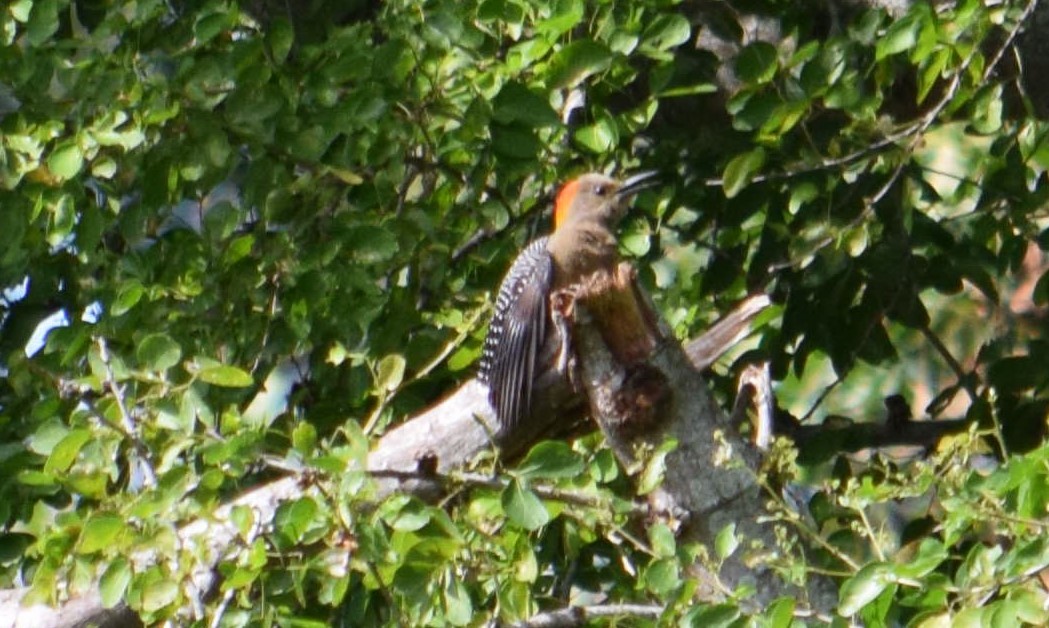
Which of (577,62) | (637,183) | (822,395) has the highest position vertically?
(577,62)

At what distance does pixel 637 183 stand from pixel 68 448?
177cm

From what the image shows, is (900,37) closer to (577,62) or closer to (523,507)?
(577,62)

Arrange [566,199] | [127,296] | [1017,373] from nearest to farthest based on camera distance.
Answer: [127,296], [1017,373], [566,199]

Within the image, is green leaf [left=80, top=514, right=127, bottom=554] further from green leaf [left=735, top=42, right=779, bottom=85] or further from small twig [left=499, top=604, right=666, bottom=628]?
green leaf [left=735, top=42, right=779, bottom=85]

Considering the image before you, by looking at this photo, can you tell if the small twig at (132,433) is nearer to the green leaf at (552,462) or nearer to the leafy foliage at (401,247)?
the leafy foliage at (401,247)

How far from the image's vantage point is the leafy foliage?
316 centimetres

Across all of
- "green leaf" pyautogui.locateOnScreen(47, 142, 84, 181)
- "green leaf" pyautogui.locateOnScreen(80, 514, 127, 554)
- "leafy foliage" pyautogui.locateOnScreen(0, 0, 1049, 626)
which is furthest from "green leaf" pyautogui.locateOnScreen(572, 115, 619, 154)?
"green leaf" pyautogui.locateOnScreen(80, 514, 127, 554)

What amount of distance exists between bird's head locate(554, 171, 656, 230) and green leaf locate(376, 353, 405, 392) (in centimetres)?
87

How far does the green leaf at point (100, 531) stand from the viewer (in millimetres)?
3033

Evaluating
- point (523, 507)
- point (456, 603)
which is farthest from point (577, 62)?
point (456, 603)

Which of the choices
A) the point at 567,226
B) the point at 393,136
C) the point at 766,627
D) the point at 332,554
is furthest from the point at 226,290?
the point at 766,627

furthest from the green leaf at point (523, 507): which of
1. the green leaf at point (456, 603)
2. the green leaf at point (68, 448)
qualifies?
the green leaf at point (68, 448)

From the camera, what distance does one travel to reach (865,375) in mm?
6031

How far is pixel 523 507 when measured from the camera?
298 centimetres
